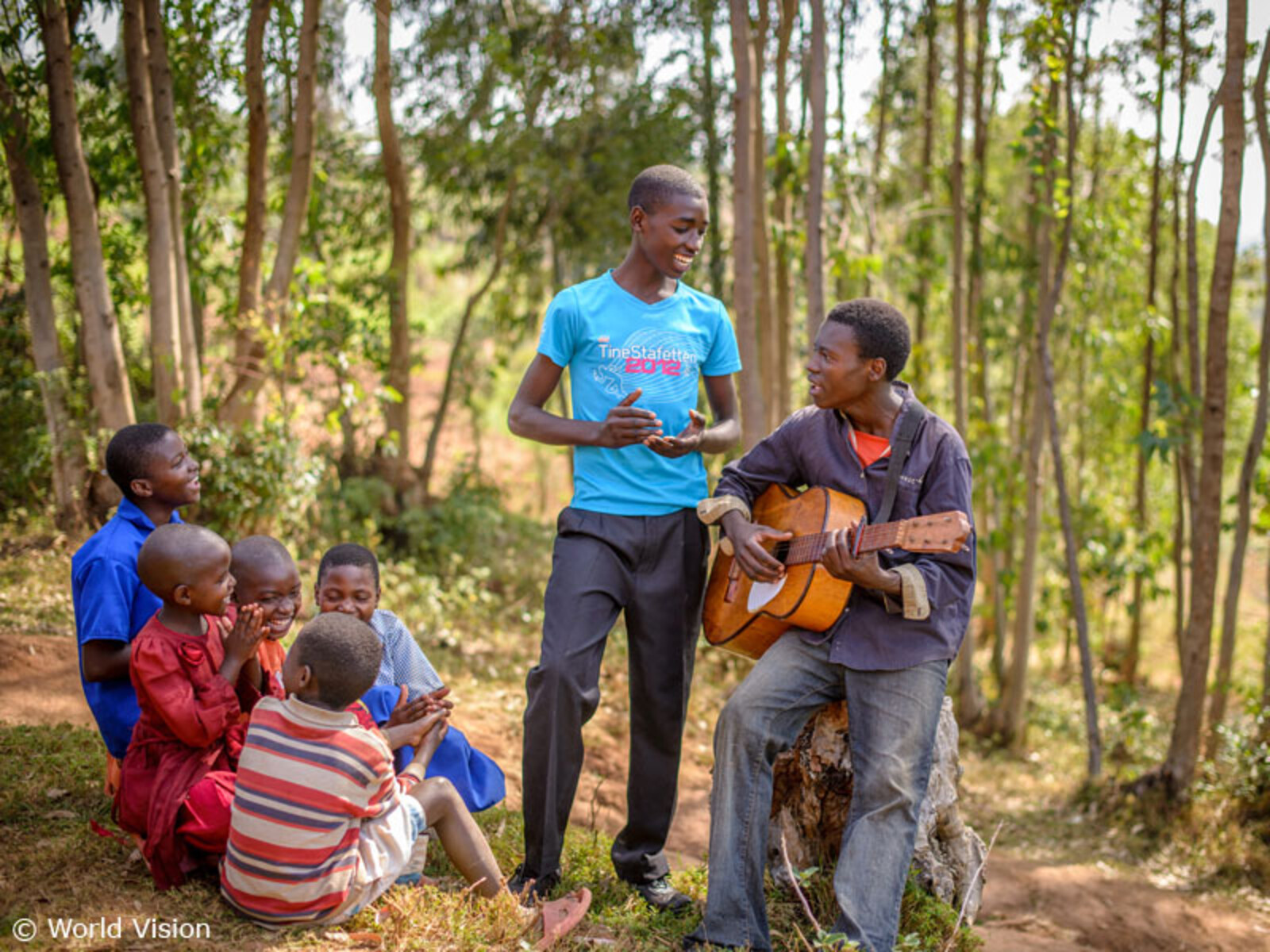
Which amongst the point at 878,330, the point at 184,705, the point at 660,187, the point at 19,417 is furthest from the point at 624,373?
the point at 19,417

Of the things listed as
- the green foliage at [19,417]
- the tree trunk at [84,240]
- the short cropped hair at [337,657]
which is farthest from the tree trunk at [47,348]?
the short cropped hair at [337,657]

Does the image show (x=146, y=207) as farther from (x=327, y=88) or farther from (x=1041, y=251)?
(x=1041, y=251)

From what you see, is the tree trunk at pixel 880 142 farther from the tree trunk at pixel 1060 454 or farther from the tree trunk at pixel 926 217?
the tree trunk at pixel 1060 454

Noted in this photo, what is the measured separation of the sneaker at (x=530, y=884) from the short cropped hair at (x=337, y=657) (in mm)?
862

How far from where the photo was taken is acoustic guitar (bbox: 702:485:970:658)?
301 cm

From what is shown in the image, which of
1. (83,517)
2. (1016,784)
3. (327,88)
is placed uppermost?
(327,88)

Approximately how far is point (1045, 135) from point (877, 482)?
468cm

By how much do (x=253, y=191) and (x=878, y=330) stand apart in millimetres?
5349

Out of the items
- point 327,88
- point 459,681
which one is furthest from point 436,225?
point 459,681

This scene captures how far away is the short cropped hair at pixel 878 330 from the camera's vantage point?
335 cm

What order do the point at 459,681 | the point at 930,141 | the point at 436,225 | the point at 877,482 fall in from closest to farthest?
1. the point at 877,482
2. the point at 459,681
3. the point at 930,141
4. the point at 436,225

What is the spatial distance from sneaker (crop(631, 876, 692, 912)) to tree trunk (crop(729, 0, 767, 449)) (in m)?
2.98

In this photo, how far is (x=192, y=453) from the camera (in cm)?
690

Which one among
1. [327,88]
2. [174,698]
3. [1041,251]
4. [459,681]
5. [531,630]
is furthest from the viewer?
[327,88]
